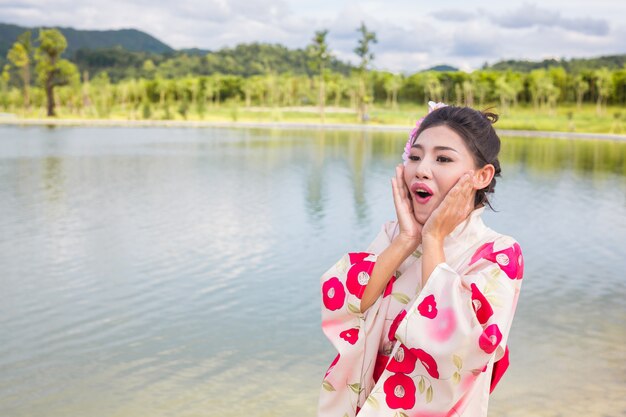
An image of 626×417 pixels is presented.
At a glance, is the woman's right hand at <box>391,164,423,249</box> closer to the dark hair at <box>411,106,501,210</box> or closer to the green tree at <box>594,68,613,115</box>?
the dark hair at <box>411,106,501,210</box>

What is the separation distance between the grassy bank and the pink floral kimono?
113 ft

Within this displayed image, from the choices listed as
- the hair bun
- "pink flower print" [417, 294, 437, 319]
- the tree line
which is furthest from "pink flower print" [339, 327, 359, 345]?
the tree line

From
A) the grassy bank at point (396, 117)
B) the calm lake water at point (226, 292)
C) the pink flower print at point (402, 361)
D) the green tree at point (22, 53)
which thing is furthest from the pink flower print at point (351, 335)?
the green tree at point (22, 53)

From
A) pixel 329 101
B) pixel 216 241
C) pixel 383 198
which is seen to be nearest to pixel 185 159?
pixel 383 198

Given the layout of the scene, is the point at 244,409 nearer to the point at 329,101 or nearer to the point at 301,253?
the point at 301,253

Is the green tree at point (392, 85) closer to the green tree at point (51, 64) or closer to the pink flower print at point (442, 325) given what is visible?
the green tree at point (51, 64)

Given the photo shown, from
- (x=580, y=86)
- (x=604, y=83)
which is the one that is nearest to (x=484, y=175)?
(x=580, y=86)

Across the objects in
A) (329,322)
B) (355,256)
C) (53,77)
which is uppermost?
(53,77)

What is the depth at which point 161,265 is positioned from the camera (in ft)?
23.1

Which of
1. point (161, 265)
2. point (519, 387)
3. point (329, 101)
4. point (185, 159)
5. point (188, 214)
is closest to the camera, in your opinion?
point (519, 387)

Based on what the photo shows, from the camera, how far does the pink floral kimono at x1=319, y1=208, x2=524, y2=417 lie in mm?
1345

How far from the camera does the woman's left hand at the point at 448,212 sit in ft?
4.60

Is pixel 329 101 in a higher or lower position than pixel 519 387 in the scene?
higher

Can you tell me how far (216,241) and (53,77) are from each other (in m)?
47.2
